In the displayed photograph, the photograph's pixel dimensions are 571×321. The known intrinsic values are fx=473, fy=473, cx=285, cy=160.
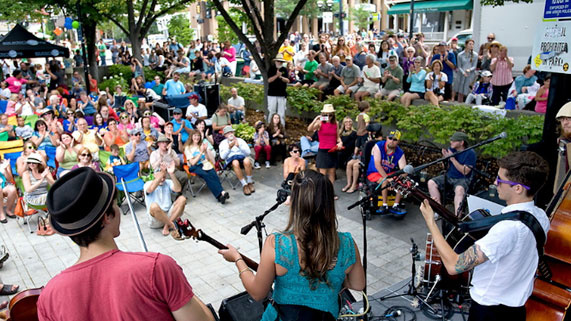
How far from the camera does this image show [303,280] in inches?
98.0

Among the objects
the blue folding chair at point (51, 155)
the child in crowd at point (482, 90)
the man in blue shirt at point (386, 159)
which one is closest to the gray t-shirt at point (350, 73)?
the child in crowd at point (482, 90)

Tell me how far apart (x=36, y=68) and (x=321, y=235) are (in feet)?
59.5

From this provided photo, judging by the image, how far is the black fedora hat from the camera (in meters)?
1.92

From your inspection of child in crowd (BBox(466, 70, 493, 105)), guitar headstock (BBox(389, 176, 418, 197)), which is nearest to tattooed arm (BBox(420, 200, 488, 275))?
guitar headstock (BBox(389, 176, 418, 197))

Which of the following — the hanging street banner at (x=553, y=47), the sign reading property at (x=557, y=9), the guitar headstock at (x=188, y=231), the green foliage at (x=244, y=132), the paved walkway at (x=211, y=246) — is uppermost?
the sign reading property at (x=557, y=9)

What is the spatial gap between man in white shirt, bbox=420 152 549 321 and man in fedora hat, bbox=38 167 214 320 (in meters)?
1.65

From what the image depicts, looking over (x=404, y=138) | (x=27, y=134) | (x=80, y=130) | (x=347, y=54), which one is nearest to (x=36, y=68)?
(x=27, y=134)

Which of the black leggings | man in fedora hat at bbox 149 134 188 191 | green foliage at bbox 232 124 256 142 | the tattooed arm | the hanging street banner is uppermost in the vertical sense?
the hanging street banner

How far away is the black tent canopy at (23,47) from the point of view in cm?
1359

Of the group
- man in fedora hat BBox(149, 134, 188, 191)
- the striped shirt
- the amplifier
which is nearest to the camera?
the amplifier

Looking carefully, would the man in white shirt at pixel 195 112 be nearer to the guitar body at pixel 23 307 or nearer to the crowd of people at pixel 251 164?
the crowd of people at pixel 251 164

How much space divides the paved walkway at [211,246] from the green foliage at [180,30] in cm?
2023

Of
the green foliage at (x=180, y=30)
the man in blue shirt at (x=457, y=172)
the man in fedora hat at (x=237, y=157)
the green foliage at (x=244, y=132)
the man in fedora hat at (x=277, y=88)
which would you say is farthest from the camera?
the green foliage at (x=180, y=30)

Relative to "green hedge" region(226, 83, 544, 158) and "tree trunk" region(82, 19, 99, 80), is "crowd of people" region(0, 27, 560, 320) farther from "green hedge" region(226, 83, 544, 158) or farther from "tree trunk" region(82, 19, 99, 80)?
"tree trunk" region(82, 19, 99, 80)
